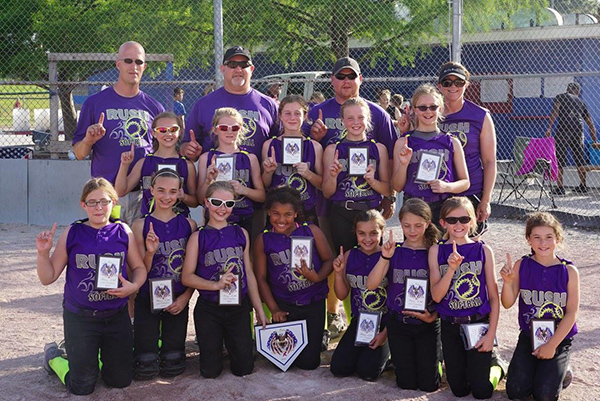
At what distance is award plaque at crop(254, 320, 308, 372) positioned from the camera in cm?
487

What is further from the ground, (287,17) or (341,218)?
(287,17)

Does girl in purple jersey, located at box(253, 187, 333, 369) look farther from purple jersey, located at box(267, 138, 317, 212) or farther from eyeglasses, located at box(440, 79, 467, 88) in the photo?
eyeglasses, located at box(440, 79, 467, 88)

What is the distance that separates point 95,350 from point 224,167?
4.72ft

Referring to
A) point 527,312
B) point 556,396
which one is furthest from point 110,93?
point 556,396

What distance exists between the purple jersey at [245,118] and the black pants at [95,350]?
148 cm

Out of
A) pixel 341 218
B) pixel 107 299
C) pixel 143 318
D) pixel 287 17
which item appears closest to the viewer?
pixel 107 299

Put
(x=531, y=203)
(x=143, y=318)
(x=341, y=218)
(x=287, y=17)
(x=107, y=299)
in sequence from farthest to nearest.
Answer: (x=287, y=17) → (x=531, y=203) → (x=341, y=218) → (x=143, y=318) → (x=107, y=299)

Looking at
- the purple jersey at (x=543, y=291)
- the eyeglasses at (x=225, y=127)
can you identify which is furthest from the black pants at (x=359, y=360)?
the eyeglasses at (x=225, y=127)

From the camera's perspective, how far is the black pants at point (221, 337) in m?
4.71

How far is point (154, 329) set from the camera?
4.81m

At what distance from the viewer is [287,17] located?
1216cm

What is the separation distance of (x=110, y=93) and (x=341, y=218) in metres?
1.89

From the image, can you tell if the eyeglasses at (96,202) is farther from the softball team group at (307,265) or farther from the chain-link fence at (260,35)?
the chain-link fence at (260,35)

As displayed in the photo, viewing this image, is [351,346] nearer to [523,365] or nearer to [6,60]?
[523,365]
